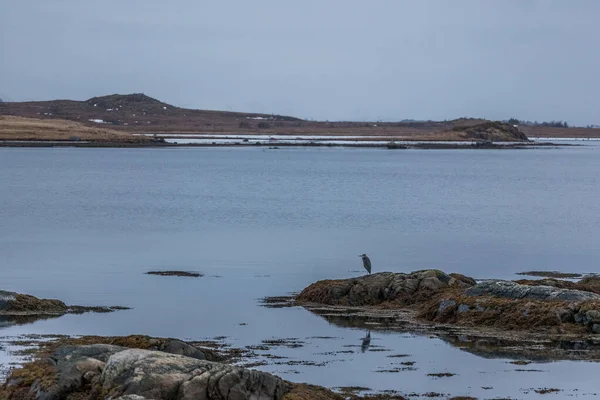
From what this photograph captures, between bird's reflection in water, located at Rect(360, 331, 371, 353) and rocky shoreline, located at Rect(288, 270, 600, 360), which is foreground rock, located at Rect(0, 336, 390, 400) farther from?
rocky shoreline, located at Rect(288, 270, 600, 360)

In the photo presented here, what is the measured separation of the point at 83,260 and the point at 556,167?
295ft

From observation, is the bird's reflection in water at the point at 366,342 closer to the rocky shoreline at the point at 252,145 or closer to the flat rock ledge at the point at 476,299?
the flat rock ledge at the point at 476,299

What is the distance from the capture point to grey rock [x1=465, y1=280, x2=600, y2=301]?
21.6m

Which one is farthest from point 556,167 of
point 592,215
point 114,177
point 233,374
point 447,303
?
point 233,374

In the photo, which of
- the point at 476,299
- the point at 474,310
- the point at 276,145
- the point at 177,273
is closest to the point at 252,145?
the point at 276,145

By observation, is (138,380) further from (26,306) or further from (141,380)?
(26,306)

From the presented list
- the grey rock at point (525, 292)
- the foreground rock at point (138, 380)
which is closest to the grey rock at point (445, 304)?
the grey rock at point (525, 292)

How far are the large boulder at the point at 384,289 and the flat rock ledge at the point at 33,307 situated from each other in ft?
14.9

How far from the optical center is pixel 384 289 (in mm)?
24375

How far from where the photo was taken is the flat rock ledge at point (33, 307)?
22188mm

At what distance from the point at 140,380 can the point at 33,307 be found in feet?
35.3

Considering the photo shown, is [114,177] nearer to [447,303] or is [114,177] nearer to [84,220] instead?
[84,220]

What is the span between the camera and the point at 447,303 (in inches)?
875

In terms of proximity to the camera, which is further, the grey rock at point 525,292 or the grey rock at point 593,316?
the grey rock at point 525,292
